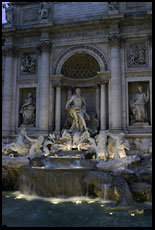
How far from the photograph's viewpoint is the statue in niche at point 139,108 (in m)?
15.2

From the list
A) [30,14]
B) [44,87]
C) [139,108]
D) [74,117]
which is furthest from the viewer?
[30,14]

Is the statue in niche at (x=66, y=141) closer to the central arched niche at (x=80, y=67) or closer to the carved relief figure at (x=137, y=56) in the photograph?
the central arched niche at (x=80, y=67)

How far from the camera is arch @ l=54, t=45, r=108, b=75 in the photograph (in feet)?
53.4

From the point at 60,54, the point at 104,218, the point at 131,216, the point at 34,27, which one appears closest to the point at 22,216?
the point at 104,218

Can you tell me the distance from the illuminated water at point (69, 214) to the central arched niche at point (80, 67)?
10.5 m

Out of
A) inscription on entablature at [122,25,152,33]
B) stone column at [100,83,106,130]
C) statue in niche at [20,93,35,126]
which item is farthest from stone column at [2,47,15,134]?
inscription on entablature at [122,25,152,33]

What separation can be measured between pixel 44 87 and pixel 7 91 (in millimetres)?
2940

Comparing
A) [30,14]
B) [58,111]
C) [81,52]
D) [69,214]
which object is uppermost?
[30,14]

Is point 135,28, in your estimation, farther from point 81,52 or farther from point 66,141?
point 66,141

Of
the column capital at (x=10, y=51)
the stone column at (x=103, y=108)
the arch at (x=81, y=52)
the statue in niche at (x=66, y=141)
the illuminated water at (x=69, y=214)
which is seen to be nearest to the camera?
the illuminated water at (x=69, y=214)

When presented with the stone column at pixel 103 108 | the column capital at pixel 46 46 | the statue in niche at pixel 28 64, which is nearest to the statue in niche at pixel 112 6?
the column capital at pixel 46 46

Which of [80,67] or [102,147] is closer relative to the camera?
[102,147]

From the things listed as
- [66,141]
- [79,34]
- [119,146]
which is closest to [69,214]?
[119,146]

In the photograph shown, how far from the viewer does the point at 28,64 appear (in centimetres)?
1775
